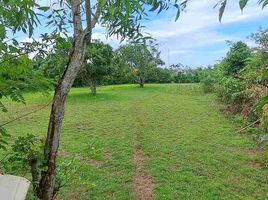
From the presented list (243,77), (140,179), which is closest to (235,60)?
(243,77)

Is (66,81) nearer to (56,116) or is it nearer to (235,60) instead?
(56,116)

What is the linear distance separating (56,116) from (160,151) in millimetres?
3947

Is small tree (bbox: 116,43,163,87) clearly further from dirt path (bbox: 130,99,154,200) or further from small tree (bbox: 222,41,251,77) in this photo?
dirt path (bbox: 130,99,154,200)

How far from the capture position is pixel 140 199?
4.01 m

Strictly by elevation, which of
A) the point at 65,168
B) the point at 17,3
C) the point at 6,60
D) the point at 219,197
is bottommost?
the point at 219,197

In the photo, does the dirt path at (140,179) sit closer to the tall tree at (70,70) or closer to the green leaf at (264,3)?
the tall tree at (70,70)

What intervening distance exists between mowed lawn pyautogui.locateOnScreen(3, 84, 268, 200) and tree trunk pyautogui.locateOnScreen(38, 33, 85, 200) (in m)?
0.13

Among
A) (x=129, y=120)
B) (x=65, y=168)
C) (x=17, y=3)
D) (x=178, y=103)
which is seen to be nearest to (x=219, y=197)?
(x=65, y=168)

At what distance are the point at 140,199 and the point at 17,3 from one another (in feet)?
10.3

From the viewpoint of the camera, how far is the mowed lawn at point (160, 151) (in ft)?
13.8

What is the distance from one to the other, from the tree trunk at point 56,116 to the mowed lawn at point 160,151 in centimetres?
13

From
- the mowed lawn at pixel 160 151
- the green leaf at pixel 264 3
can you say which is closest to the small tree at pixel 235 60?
the mowed lawn at pixel 160 151

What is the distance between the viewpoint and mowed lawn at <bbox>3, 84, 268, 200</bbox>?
13.8 feet

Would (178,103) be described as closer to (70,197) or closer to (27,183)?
(70,197)
